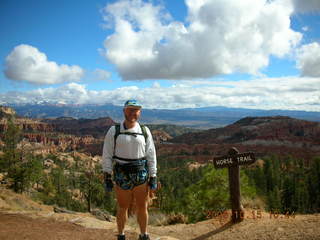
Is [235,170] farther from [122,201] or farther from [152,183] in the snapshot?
[122,201]

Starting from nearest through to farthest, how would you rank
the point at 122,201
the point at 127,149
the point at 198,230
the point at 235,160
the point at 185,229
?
the point at 127,149 → the point at 122,201 → the point at 235,160 → the point at 198,230 → the point at 185,229

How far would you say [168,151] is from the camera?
465ft

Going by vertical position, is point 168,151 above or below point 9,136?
below

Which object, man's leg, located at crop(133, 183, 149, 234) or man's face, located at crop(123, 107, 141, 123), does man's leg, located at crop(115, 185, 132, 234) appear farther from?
man's face, located at crop(123, 107, 141, 123)

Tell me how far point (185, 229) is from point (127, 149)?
156 inches

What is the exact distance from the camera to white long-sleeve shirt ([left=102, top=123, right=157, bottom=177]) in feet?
15.1

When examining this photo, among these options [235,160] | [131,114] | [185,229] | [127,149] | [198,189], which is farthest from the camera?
[198,189]

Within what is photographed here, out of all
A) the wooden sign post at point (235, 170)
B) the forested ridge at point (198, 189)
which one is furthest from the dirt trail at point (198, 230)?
the forested ridge at point (198, 189)

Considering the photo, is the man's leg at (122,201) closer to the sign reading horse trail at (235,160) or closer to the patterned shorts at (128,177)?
the patterned shorts at (128,177)

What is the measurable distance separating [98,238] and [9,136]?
2461 cm

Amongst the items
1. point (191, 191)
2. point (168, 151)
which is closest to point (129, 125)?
point (191, 191)

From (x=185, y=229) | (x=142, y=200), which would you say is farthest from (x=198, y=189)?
(x=142, y=200)

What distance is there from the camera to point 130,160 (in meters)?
4.64

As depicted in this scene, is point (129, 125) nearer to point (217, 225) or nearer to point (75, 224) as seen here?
point (217, 225)
